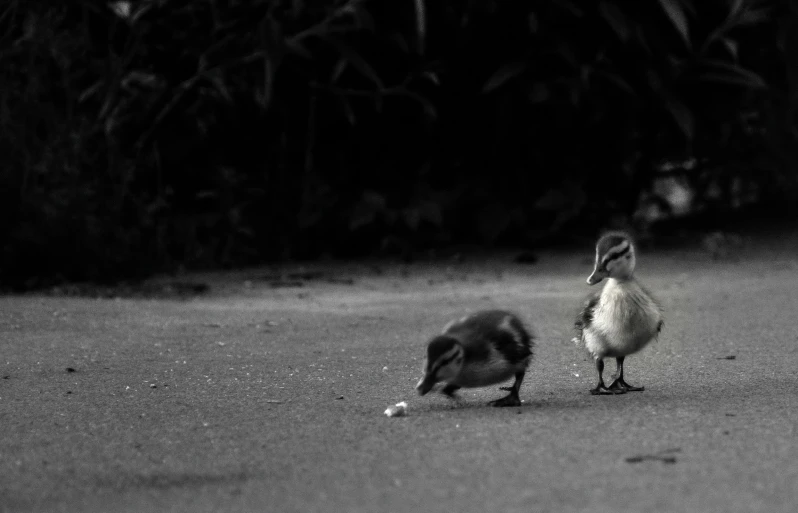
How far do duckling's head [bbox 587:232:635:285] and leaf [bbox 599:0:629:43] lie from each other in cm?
514

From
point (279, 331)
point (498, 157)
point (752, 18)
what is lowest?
point (279, 331)

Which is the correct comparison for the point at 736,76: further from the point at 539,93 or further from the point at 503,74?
the point at 503,74

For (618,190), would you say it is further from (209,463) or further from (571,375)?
(209,463)

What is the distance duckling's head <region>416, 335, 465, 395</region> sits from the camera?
17.3ft

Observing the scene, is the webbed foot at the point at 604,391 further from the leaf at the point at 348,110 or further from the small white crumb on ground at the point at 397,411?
the leaf at the point at 348,110

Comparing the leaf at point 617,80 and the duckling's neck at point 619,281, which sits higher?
the leaf at point 617,80

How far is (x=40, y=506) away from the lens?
160 inches

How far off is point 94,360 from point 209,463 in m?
2.28

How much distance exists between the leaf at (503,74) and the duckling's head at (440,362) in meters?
5.63

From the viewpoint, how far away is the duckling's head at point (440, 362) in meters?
5.29

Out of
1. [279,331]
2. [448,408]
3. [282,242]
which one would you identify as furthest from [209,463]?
[282,242]

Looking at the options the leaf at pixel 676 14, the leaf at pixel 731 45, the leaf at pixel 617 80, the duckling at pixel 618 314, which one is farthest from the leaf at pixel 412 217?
the duckling at pixel 618 314

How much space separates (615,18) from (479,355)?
6.00 m

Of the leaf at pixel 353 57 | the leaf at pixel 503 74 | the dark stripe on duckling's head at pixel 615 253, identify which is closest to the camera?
the dark stripe on duckling's head at pixel 615 253
